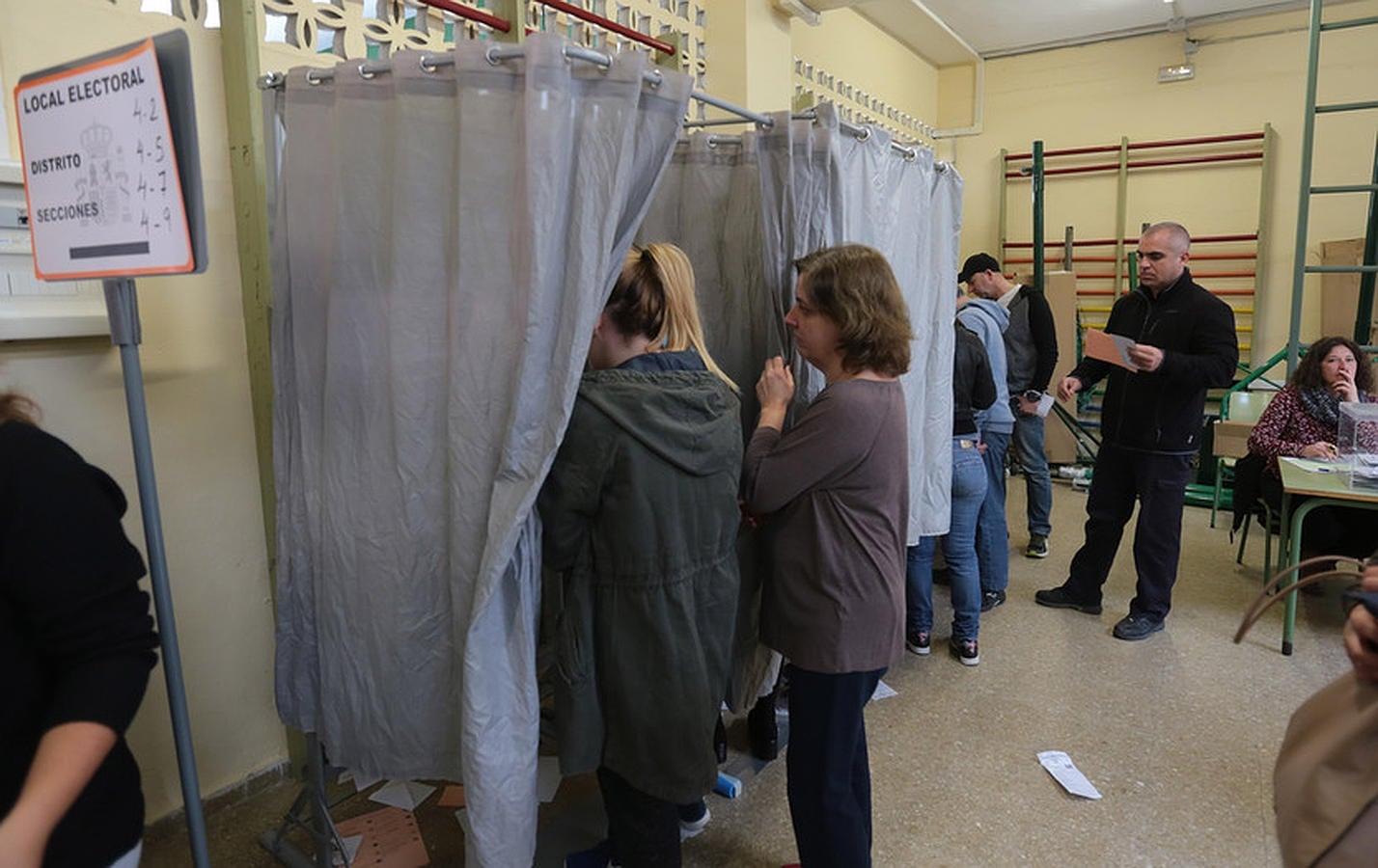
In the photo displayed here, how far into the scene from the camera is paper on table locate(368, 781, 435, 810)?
2.10 m

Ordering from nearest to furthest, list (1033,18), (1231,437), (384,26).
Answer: (384,26) < (1231,437) < (1033,18)

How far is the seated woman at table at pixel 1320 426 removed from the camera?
3.15m

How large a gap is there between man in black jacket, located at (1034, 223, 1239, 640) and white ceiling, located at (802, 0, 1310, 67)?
→ 2.77 meters

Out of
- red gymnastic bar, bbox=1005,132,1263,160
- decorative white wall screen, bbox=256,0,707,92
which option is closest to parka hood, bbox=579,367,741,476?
decorative white wall screen, bbox=256,0,707,92

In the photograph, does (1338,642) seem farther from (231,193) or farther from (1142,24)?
(1142,24)

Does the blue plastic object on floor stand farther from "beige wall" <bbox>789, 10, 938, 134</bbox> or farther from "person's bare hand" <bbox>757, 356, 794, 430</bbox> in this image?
"beige wall" <bbox>789, 10, 938, 134</bbox>

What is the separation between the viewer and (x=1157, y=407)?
9.64 feet

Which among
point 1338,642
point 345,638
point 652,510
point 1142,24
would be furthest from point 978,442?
point 1142,24

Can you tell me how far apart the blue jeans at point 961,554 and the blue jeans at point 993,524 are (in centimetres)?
25

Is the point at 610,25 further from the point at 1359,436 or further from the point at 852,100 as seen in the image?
the point at 1359,436

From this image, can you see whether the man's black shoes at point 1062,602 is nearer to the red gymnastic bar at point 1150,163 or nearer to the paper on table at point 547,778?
the paper on table at point 547,778

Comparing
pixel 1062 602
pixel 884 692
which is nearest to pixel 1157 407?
pixel 1062 602

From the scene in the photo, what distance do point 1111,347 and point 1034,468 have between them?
126 centimetres

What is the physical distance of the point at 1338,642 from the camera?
304cm
